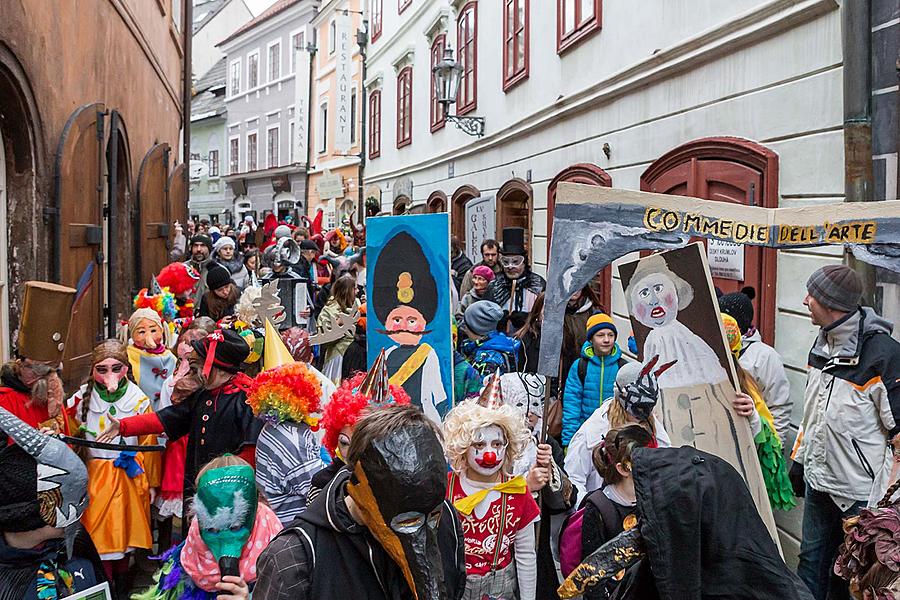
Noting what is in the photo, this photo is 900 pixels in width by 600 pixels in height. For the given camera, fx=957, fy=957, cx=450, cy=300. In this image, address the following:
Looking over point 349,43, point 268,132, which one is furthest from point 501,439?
point 268,132

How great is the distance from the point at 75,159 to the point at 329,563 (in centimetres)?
601

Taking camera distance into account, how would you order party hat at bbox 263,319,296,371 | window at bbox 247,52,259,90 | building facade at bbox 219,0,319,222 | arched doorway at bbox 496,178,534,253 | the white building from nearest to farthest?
party hat at bbox 263,319,296,371 → the white building → arched doorway at bbox 496,178,534,253 → building facade at bbox 219,0,319,222 → window at bbox 247,52,259,90

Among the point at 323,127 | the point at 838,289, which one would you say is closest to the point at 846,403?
the point at 838,289

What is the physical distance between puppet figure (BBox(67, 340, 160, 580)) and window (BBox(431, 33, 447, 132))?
14375mm

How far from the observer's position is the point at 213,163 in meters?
47.9

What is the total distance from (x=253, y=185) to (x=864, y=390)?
40620mm

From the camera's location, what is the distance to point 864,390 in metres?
4.35

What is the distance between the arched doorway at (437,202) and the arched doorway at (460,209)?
66 cm

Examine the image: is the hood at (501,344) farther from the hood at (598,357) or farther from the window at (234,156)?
the window at (234,156)

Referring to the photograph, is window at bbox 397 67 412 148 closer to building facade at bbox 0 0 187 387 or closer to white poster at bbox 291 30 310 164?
building facade at bbox 0 0 187 387

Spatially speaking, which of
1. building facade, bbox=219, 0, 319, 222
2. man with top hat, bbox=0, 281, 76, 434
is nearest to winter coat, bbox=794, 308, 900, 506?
man with top hat, bbox=0, 281, 76, 434

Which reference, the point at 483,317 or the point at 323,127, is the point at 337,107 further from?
the point at 483,317

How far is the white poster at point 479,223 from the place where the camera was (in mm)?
14672

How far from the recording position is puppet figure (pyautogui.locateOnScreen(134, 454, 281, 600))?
3.06 meters
